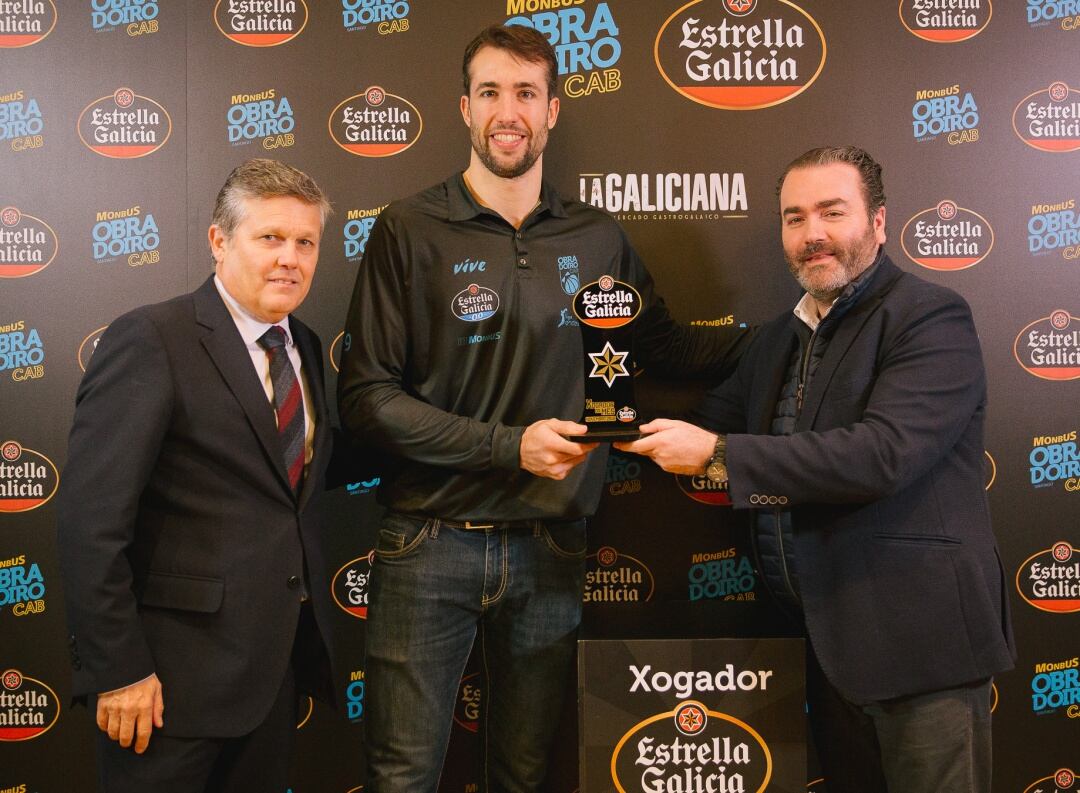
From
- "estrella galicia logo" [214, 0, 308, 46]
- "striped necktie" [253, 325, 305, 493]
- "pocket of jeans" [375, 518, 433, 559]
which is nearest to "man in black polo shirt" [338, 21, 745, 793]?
"pocket of jeans" [375, 518, 433, 559]

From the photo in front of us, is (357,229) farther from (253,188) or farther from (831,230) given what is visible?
(831,230)

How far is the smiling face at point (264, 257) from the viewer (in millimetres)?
1976

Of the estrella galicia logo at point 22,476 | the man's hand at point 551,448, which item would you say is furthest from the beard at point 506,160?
the estrella galicia logo at point 22,476

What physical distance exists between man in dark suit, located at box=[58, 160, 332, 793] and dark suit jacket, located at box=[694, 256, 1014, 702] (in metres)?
1.05

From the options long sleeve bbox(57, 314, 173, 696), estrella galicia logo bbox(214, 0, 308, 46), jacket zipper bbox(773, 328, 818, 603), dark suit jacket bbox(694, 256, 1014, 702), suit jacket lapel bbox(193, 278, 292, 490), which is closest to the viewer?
long sleeve bbox(57, 314, 173, 696)

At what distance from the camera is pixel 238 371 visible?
6.26 ft

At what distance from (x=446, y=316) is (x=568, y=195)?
2.42 feet

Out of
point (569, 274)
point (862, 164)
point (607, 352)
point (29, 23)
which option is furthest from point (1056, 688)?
point (29, 23)

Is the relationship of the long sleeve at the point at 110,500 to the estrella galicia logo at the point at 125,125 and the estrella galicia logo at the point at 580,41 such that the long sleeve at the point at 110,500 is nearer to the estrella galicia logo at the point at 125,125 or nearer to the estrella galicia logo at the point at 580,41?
the estrella galicia logo at the point at 125,125

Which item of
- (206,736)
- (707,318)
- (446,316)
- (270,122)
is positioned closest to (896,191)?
(707,318)

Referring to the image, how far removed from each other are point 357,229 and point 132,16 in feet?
3.24

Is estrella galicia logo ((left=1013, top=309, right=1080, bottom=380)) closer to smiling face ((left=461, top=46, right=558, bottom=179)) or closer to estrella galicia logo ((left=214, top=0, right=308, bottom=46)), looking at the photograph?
smiling face ((left=461, top=46, right=558, bottom=179))

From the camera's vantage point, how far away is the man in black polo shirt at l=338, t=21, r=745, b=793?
7.58 ft

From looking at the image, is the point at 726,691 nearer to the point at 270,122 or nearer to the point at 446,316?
the point at 446,316
